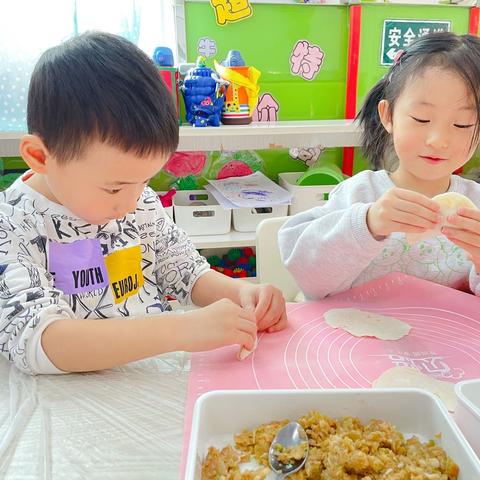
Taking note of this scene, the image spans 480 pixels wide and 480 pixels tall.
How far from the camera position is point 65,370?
611 millimetres

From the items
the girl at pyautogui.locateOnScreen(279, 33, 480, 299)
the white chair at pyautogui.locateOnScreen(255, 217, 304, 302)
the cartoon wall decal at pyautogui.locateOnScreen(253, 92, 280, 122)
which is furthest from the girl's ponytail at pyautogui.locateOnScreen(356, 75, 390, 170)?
the cartoon wall decal at pyautogui.locateOnScreen(253, 92, 280, 122)

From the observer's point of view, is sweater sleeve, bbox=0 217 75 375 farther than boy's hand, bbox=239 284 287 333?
No

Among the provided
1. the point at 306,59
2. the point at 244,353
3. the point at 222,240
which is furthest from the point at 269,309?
the point at 306,59

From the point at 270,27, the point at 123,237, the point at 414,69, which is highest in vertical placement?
the point at 270,27

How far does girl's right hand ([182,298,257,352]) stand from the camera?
0.65 metres

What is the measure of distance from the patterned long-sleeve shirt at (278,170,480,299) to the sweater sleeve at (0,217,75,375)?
0.42 metres

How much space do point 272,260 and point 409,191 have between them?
1.47 ft

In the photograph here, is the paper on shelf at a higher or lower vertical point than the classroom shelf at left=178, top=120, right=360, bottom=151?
lower

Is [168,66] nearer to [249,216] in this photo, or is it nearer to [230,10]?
[230,10]

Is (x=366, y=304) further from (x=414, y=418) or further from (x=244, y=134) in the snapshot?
(x=244, y=134)

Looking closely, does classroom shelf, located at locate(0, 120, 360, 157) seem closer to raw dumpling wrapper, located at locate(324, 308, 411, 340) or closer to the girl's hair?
the girl's hair

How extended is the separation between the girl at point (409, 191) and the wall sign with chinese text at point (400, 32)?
112 cm

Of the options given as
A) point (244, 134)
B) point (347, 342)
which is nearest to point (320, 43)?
point (244, 134)

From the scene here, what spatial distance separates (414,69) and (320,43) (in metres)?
1.27
